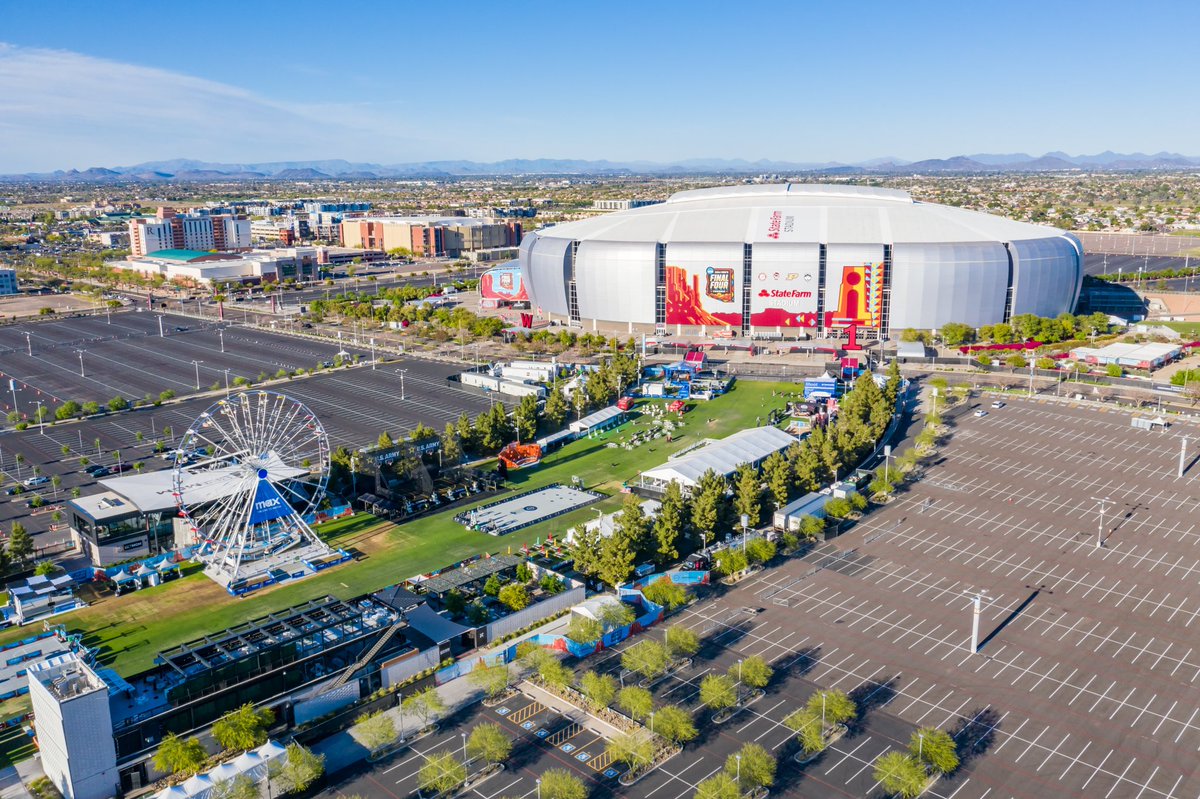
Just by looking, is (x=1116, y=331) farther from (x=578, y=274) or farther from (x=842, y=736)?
(x=842, y=736)

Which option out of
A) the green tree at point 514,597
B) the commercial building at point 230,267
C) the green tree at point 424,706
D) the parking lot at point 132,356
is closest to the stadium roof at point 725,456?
the green tree at point 514,597

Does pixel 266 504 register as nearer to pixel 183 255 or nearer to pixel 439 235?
pixel 183 255

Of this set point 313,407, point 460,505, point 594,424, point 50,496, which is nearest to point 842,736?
point 460,505

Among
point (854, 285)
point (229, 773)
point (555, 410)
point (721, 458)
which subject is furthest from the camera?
point (854, 285)

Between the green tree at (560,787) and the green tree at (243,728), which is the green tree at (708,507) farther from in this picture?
the green tree at (243,728)

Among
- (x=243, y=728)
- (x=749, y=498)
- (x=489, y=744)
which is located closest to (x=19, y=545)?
(x=243, y=728)

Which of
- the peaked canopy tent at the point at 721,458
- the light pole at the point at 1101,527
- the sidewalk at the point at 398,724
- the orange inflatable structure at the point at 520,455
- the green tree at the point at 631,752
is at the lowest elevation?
the sidewalk at the point at 398,724
